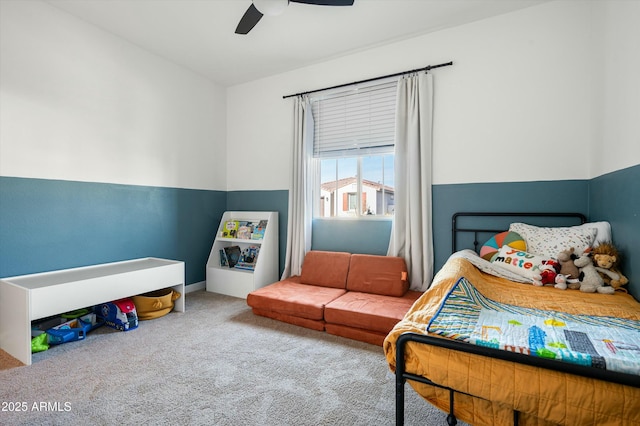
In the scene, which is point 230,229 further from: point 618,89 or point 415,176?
point 618,89

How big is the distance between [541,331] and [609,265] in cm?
120

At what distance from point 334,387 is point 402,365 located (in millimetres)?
777

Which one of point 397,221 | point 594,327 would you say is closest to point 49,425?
point 594,327

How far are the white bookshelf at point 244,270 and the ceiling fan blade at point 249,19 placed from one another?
2102mm

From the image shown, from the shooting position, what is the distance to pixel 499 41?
8.92 feet

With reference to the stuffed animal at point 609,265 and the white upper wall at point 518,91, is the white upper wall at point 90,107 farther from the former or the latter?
the stuffed animal at point 609,265

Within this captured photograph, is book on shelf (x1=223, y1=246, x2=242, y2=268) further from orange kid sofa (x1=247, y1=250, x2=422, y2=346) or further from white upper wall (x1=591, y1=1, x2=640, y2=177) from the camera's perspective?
white upper wall (x1=591, y1=1, x2=640, y2=177)

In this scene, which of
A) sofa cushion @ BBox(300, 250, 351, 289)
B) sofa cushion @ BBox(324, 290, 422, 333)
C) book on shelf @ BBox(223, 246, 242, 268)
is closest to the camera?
sofa cushion @ BBox(324, 290, 422, 333)

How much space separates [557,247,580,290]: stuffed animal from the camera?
200 cm

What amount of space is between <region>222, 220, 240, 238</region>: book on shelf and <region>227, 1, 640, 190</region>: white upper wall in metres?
2.45

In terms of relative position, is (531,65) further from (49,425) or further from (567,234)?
(49,425)

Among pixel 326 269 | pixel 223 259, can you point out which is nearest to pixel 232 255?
pixel 223 259

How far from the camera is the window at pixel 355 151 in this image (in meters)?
3.30

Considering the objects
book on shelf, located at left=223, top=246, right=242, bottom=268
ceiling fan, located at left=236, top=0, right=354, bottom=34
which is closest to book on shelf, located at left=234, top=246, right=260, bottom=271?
book on shelf, located at left=223, top=246, right=242, bottom=268
